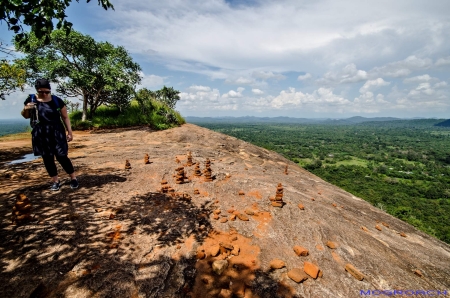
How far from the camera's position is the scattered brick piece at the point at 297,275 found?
10.8ft

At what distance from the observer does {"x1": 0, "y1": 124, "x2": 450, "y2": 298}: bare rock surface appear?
306 centimetres

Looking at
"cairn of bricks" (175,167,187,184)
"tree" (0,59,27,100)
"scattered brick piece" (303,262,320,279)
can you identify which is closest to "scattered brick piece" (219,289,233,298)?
"scattered brick piece" (303,262,320,279)

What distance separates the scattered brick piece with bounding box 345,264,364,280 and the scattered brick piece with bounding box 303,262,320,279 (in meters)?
0.60

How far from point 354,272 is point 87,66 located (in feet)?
67.2

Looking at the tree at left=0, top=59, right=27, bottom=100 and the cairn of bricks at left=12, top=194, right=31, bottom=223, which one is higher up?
the tree at left=0, top=59, right=27, bottom=100

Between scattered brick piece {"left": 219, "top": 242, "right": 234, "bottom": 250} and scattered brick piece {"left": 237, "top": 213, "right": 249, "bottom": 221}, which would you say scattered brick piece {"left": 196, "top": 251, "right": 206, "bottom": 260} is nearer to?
scattered brick piece {"left": 219, "top": 242, "right": 234, "bottom": 250}

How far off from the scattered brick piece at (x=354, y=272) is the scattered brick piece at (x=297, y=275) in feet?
2.84

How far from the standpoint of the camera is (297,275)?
3.33 meters

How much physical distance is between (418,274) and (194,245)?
412 cm

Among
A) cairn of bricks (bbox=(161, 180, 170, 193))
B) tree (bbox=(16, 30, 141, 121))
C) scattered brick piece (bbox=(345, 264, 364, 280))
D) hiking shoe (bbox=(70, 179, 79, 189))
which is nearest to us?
scattered brick piece (bbox=(345, 264, 364, 280))

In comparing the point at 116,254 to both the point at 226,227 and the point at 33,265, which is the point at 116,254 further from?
the point at 226,227

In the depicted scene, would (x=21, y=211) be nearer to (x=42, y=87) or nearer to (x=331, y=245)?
(x=42, y=87)

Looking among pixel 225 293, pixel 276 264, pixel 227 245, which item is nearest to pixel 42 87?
pixel 227 245

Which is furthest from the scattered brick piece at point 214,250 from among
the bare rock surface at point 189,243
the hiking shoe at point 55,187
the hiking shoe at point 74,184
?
the hiking shoe at point 55,187
